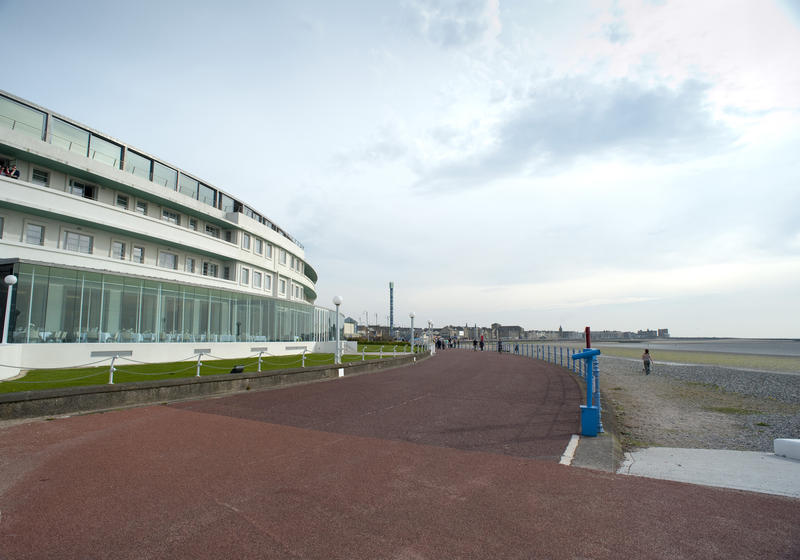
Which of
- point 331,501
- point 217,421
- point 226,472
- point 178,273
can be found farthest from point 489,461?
point 178,273

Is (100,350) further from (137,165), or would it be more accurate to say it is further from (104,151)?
(137,165)

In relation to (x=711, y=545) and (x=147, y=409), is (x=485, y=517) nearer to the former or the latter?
(x=711, y=545)

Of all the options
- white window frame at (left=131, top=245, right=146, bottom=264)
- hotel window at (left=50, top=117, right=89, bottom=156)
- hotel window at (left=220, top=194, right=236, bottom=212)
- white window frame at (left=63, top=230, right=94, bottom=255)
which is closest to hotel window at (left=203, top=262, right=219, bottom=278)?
hotel window at (left=220, top=194, right=236, bottom=212)

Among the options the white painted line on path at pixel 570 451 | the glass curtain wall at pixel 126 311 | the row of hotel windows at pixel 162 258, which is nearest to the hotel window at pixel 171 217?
the row of hotel windows at pixel 162 258

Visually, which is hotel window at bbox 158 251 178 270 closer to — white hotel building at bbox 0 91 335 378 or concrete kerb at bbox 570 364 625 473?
white hotel building at bbox 0 91 335 378

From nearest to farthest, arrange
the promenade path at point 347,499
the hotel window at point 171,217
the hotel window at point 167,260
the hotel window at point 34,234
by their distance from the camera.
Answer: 1. the promenade path at point 347,499
2. the hotel window at point 34,234
3. the hotel window at point 167,260
4. the hotel window at point 171,217

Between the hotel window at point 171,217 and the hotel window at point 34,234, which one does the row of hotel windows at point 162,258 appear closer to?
the hotel window at point 34,234

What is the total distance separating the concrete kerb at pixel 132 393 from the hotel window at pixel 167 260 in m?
19.1

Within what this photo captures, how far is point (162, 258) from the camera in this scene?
29.7 meters

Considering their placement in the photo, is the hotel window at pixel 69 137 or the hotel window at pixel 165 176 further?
the hotel window at pixel 165 176

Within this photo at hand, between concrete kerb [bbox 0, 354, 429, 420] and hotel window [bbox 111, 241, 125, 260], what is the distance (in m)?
18.1

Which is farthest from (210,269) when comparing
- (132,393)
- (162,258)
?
(132,393)

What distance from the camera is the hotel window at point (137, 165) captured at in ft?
90.2

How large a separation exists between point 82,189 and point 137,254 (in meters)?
4.85
